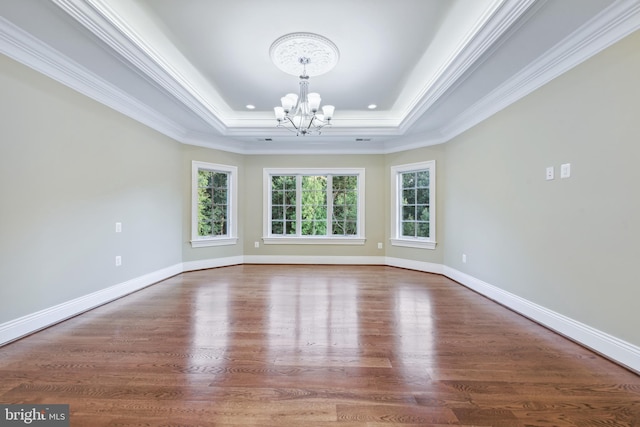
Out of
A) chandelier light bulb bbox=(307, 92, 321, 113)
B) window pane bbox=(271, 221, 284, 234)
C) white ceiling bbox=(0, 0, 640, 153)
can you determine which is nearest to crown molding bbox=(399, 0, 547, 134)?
white ceiling bbox=(0, 0, 640, 153)

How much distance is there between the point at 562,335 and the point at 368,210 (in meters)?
3.57

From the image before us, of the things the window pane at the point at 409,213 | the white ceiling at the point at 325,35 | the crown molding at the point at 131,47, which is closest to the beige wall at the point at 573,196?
the white ceiling at the point at 325,35

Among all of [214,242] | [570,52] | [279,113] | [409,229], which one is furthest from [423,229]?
[214,242]

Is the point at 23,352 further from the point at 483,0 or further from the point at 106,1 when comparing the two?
the point at 483,0

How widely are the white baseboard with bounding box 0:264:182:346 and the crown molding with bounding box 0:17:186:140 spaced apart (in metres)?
2.25

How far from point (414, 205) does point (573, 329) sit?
311 cm

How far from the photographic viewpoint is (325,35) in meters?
2.67

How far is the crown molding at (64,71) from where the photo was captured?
2195 mm

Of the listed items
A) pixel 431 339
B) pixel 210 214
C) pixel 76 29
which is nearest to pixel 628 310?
pixel 431 339

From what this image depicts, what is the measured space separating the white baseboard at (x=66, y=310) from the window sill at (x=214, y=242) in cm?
95

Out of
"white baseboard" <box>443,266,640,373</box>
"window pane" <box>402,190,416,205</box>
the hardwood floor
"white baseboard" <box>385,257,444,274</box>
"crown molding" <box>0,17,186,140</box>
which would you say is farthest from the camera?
"window pane" <box>402,190,416,205</box>

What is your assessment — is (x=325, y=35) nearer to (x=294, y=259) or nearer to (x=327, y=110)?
(x=327, y=110)

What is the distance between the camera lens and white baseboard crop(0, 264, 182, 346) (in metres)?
2.26

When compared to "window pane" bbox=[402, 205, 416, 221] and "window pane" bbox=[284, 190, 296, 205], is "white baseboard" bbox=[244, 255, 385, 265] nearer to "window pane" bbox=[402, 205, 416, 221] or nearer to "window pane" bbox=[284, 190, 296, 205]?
"window pane" bbox=[284, 190, 296, 205]
